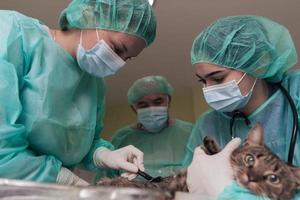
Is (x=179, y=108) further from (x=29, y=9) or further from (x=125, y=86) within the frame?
(x=29, y=9)

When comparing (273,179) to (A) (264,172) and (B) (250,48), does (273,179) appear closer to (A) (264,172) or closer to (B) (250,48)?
(A) (264,172)

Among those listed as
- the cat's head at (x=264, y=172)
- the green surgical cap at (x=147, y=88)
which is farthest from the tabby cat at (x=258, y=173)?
the green surgical cap at (x=147, y=88)

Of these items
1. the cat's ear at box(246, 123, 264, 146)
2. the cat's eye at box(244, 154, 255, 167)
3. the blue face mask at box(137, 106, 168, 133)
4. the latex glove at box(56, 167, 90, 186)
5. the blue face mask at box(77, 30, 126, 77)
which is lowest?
the blue face mask at box(137, 106, 168, 133)

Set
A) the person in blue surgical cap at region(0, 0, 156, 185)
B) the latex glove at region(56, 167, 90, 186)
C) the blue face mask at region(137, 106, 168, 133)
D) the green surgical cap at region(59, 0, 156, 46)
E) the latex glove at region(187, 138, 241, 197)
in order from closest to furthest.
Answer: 1. the latex glove at region(187, 138, 241, 197)
2. the person in blue surgical cap at region(0, 0, 156, 185)
3. the latex glove at region(56, 167, 90, 186)
4. the green surgical cap at region(59, 0, 156, 46)
5. the blue face mask at region(137, 106, 168, 133)

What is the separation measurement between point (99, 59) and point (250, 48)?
532 mm

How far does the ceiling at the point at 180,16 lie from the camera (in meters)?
2.14

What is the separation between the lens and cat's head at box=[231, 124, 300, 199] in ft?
3.43

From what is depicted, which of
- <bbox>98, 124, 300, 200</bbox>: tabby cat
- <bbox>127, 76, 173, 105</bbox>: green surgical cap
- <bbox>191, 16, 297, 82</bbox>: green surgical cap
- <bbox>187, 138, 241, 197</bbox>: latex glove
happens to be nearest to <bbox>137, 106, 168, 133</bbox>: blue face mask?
<bbox>127, 76, 173, 105</bbox>: green surgical cap

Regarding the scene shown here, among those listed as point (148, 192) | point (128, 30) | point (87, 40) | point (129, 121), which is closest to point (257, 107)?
point (128, 30)

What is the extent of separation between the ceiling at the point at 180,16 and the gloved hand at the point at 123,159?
106cm

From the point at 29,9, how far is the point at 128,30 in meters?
1.10

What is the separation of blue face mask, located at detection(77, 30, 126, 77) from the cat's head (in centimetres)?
52

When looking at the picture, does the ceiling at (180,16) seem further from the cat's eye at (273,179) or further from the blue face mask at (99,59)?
the cat's eye at (273,179)

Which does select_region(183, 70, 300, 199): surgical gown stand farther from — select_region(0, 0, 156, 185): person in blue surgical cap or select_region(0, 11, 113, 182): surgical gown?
select_region(0, 11, 113, 182): surgical gown
